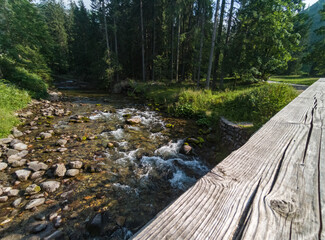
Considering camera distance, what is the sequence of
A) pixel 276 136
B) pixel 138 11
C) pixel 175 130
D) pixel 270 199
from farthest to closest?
pixel 138 11
pixel 175 130
pixel 276 136
pixel 270 199

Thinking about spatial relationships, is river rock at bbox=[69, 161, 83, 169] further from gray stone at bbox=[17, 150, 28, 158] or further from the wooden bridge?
the wooden bridge

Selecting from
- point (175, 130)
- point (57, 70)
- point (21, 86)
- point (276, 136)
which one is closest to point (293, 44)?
point (175, 130)

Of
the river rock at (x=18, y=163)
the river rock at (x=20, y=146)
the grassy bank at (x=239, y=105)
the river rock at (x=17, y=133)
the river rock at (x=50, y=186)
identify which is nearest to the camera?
the river rock at (x=50, y=186)

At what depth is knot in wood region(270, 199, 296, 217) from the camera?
0.59 metres

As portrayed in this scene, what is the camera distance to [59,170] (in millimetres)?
4266

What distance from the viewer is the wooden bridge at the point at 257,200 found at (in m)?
0.51

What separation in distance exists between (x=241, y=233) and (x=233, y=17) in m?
17.3

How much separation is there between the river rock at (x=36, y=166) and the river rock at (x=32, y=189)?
70cm

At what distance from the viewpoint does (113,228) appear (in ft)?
10.1

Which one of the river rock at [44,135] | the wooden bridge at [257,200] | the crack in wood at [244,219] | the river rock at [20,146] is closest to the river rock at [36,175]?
the river rock at [20,146]

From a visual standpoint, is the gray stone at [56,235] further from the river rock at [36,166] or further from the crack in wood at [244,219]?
the crack in wood at [244,219]

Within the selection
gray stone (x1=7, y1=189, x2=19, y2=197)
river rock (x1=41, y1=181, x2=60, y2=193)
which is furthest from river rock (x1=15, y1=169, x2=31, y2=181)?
river rock (x1=41, y1=181, x2=60, y2=193)

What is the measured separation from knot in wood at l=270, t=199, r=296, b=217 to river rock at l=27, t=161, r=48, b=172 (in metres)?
5.65

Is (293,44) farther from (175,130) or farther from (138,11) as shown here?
(138,11)
